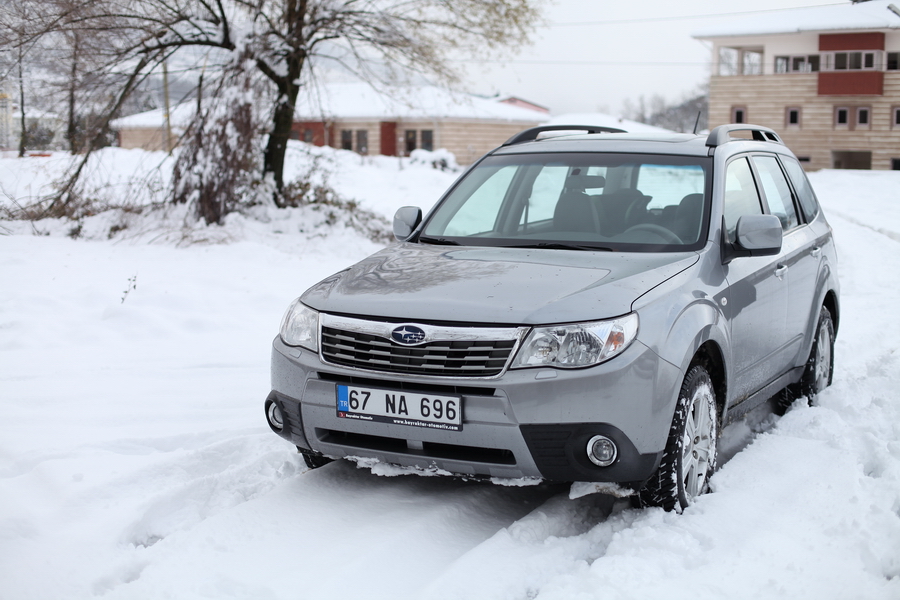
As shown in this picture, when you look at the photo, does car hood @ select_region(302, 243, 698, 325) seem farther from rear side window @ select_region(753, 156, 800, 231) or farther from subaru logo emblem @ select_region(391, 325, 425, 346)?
rear side window @ select_region(753, 156, 800, 231)

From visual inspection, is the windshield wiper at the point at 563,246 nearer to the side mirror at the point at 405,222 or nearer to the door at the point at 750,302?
the door at the point at 750,302

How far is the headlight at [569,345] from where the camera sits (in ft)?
11.4

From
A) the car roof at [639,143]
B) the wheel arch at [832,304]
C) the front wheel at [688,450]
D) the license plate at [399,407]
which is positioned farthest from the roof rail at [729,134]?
the license plate at [399,407]

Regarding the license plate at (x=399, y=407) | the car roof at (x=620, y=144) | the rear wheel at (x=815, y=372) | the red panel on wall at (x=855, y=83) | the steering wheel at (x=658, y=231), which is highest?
the red panel on wall at (x=855, y=83)

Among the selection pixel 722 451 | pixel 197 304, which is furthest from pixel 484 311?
pixel 197 304

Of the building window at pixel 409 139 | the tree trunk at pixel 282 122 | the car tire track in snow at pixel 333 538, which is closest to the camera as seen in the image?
the car tire track in snow at pixel 333 538

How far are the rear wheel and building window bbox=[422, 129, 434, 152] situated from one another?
3882 centimetres

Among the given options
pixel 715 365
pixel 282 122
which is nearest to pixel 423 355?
pixel 715 365

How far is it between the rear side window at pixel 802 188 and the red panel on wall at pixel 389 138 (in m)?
39.5

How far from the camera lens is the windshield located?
4.47 metres

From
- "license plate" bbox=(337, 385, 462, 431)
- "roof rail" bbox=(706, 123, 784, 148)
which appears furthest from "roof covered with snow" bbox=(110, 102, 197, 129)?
"license plate" bbox=(337, 385, 462, 431)

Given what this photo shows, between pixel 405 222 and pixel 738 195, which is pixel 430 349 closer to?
pixel 405 222

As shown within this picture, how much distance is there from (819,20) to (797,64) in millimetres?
2059

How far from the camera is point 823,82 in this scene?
39.7 metres
